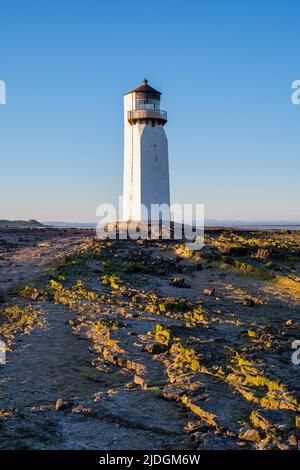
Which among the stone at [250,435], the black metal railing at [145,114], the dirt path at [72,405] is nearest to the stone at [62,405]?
the dirt path at [72,405]

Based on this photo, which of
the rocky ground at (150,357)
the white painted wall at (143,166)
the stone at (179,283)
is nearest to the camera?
the rocky ground at (150,357)

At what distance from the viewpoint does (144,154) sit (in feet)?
128

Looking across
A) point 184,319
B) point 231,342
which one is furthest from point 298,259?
→ point 231,342

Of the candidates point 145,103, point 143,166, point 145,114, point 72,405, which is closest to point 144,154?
point 143,166

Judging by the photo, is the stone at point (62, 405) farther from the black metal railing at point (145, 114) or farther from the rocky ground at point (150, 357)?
the black metal railing at point (145, 114)

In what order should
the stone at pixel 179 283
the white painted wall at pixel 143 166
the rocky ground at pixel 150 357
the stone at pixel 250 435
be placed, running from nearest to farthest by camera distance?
the stone at pixel 250 435, the rocky ground at pixel 150 357, the stone at pixel 179 283, the white painted wall at pixel 143 166

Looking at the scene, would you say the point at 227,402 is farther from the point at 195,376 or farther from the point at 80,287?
the point at 80,287

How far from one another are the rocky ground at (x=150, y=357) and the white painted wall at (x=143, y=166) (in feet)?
60.8

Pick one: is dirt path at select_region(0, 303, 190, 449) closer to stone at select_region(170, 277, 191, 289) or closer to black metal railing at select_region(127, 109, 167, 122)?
stone at select_region(170, 277, 191, 289)

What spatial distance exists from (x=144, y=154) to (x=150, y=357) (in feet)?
98.2

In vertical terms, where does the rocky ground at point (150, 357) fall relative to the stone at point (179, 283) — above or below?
below

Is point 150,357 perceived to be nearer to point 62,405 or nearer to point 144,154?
point 62,405

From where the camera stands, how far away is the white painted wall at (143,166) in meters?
38.7

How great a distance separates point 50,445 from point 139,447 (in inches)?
43.5
